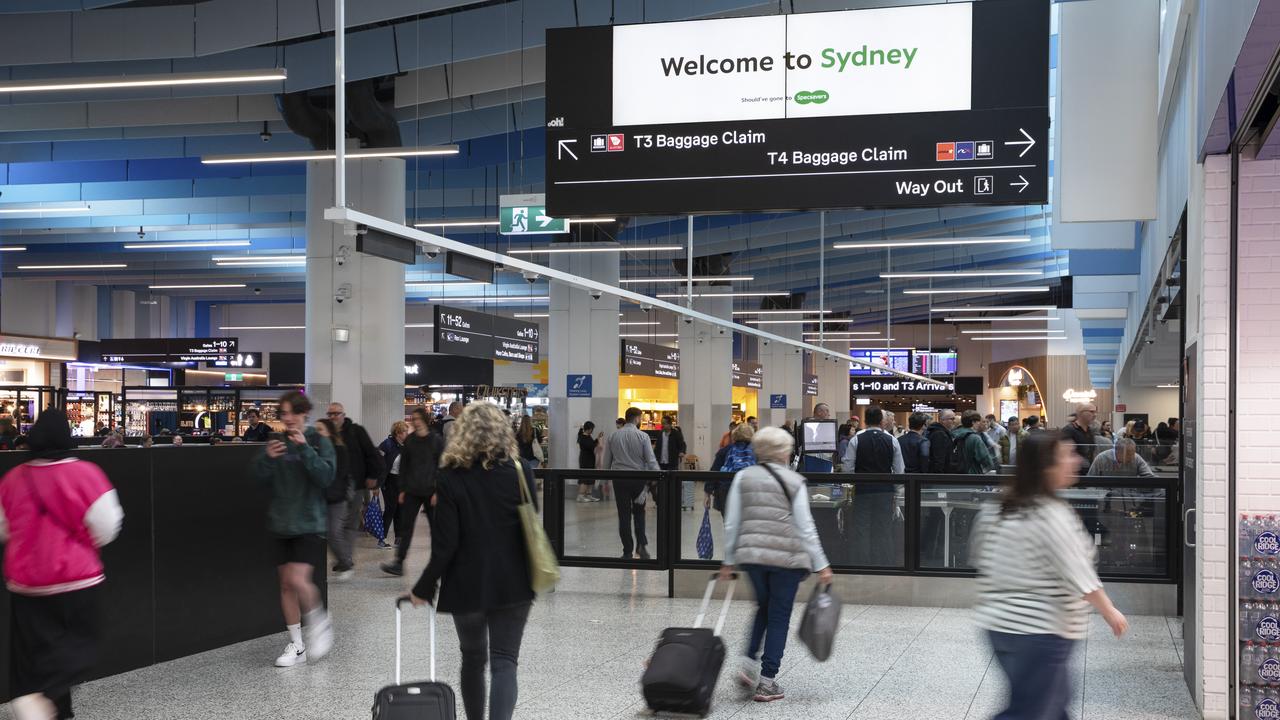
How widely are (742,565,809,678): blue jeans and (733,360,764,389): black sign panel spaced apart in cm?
2474

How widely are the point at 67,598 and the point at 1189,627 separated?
215 inches

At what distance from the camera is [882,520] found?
8859 millimetres

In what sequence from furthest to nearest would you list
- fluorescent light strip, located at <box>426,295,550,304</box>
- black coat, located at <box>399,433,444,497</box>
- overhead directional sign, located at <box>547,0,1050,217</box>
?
fluorescent light strip, located at <box>426,295,550,304</box> → black coat, located at <box>399,433,444,497</box> → overhead directional sign, located at <box>547,0,1050,217</box>

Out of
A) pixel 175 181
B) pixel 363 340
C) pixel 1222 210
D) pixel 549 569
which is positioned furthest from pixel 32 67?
pixel 1222 210

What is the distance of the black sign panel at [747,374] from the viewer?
3111 cm

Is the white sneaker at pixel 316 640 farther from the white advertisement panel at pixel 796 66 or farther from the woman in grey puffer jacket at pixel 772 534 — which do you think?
the white advertisement panel at pixel 796 66

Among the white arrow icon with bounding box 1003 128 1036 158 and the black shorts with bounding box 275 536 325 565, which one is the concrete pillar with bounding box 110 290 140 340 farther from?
the white arrow icon with bounding box 1003 128 1036 158

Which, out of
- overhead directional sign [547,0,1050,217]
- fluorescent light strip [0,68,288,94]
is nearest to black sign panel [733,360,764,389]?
fluorescent light strip [0,68,288,94]

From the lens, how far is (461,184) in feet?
64.6

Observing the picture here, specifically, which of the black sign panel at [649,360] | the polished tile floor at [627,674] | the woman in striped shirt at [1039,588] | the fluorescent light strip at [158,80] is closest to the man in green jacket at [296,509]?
the polished tile floor at [627,674]

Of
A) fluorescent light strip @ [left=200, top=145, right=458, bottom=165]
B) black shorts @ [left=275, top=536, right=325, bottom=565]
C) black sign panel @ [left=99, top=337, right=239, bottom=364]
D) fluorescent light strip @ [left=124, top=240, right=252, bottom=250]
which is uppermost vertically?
fluorescent light strip @ [left=124, top=240, right=252, bottom=250]

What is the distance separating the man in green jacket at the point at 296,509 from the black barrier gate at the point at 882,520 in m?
3.18

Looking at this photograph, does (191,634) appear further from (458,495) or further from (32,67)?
(32,67)

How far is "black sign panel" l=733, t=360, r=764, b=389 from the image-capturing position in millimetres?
31109
